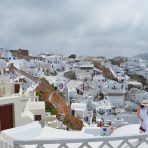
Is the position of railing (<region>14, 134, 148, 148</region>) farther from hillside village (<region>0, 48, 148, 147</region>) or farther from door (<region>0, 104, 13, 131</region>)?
hillside village (<region>0, 48, 148, 147</region>)

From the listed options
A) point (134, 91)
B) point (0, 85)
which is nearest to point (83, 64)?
point (134, 91)

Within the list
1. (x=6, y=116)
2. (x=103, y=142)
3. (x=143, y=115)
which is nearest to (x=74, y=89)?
(x=6, y=116)

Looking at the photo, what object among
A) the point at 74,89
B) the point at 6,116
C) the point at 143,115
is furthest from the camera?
the point at 74,89

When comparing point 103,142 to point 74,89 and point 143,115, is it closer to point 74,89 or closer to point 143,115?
point 143,115

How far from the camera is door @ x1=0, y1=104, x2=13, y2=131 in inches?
454

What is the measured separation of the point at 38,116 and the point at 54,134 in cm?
716

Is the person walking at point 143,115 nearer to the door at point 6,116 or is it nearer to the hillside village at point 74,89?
the door at point 6,116

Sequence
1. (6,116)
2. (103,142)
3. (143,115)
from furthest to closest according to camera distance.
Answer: (6,116)
(143,115)
(103,142)

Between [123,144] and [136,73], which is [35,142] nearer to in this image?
[123,144]

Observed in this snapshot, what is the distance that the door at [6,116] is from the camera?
11531 millimetres

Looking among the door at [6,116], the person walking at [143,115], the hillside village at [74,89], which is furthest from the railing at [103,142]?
the hillside village at [74,89]

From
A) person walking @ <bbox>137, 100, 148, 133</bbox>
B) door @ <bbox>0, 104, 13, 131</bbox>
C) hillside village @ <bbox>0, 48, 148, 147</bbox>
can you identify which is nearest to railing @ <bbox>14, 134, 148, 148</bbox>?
person walking @ <bbox>137, 100, 148, 133</bbox>

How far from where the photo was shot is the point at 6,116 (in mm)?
11867

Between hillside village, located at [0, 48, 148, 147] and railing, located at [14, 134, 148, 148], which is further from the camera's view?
hillside village, located at [0, 48, 148, 147]
